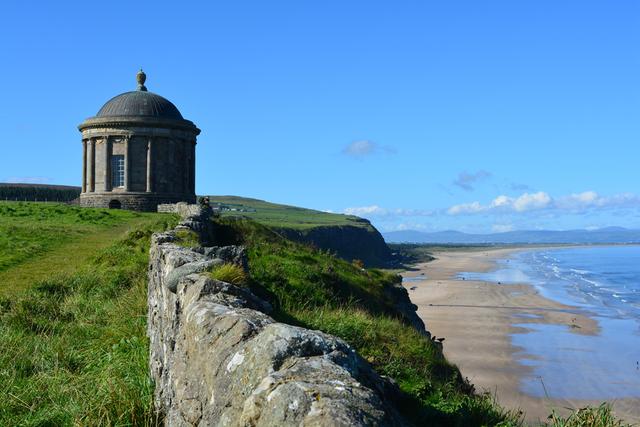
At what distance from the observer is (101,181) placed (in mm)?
43375

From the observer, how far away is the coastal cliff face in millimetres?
119875

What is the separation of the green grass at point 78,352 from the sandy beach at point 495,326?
271 inches

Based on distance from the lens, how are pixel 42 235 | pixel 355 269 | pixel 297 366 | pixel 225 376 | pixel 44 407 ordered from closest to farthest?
pixel 297 366
pixel 225 376
pixel 44 407
pixel 355 269
pixel 42 235

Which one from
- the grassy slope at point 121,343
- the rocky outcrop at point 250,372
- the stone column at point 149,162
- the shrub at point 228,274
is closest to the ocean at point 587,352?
the grassy slope at point 121,343

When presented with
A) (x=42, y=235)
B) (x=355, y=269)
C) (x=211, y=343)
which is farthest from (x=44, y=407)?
(x=42, y=235)

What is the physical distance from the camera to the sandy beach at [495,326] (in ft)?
77.4

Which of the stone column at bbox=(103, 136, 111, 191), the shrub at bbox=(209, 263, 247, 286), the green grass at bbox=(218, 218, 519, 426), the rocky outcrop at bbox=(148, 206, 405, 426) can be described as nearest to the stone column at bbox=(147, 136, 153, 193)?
the stone column at bbox=(103, 136, 111, 191)

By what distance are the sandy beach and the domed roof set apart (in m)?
21.6

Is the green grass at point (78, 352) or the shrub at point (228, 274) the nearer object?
the green grass at point (78, 352)

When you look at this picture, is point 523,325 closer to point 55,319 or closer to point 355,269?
point 355,269

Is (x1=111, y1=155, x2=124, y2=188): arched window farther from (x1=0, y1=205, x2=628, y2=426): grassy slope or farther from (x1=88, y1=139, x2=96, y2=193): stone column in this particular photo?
(x1=0, y1=205, x2=628, y2=426): grassy slope

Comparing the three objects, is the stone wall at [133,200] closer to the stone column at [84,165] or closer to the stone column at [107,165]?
the stone column at [107,165]

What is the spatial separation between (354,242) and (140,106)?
94.9 metres

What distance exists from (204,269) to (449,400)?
284 cm
